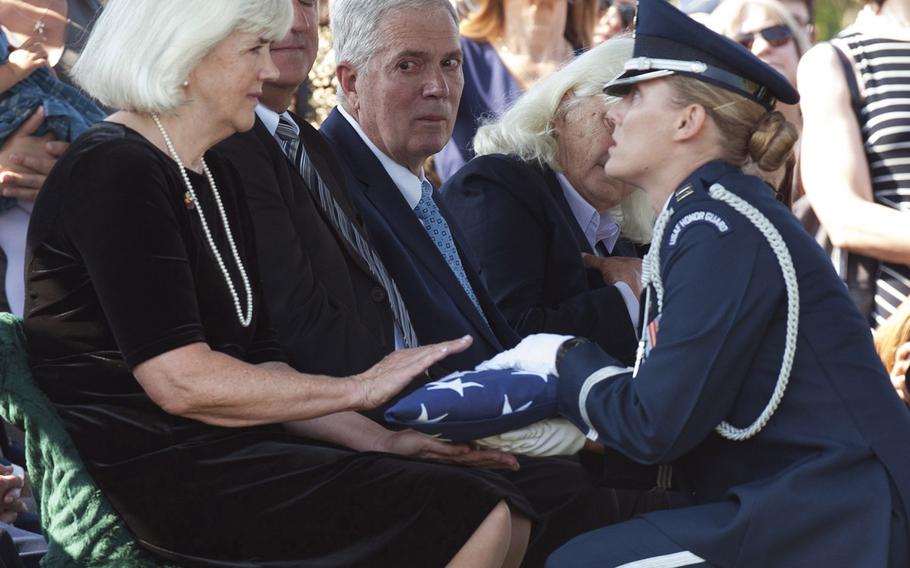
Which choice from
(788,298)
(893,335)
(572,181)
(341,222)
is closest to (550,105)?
(572,181)

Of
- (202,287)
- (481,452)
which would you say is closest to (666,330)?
(481,452)

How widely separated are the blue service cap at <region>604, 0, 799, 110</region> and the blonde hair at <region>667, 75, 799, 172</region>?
0.06 feet

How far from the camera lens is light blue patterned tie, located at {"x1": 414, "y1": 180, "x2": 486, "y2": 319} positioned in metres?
3.92

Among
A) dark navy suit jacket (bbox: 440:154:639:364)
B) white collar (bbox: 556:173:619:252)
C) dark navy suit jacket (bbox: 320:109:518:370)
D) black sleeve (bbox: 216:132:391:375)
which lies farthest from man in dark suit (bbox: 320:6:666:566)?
white collar (bbox: 556:173:619:252)

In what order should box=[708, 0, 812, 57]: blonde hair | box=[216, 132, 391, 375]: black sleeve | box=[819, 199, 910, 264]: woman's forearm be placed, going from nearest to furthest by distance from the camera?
box=[216, 132, 391, 375]: black sleeve → box=[819, 199, 910, 264]: woman's forearm → box=[708, 0, 812, 57]: blonde hair

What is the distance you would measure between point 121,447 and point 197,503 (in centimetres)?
20

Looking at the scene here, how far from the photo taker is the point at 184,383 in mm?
2832

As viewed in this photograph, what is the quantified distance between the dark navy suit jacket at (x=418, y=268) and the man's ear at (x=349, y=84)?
0.49 feet

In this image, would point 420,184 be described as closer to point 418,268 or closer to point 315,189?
point 418,268

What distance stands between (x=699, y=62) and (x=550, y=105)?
4.51 ft

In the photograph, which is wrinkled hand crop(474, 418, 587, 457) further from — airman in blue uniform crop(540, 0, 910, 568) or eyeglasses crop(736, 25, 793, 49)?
eyeglasses crop(736, 25, 793, 49)

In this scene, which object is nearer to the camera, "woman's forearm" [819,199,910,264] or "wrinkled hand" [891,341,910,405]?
"wrinkled hand" [891,341,910,405]

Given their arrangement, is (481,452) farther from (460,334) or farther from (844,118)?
(844,118)

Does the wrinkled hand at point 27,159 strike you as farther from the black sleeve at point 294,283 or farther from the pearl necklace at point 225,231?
the pearl necklace at point 225,231
